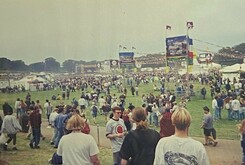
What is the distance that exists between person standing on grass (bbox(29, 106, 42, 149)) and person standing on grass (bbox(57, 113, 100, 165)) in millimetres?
3915

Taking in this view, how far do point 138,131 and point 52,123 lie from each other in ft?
13.8

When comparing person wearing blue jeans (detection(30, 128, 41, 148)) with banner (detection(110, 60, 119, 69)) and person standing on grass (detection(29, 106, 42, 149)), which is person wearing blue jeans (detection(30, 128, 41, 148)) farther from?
banner (detection(110, 60, 119, 69))

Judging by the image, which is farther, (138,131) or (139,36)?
(139,36)

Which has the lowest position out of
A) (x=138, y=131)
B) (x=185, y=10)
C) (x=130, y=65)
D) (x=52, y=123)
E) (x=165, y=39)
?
(x=52, y=123)

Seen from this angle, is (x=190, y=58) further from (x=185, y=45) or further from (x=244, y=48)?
(x=244, y=48)

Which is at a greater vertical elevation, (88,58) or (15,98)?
(88,58)

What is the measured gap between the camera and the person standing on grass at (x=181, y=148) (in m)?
2.39

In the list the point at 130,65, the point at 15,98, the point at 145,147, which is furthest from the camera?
the point at 130,65

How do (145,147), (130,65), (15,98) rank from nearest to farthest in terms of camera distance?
(145,147)
(15,98)
(130,65)

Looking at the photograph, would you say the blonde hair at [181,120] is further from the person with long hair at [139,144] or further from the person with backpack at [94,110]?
the person with backpack at [94,110]

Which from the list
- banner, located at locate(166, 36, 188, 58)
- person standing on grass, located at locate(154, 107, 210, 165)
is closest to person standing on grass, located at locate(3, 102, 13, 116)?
banner, located at locate(166, 36, 188, 58)

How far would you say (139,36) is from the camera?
22.5ft

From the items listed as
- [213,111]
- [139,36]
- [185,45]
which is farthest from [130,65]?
[213,111]

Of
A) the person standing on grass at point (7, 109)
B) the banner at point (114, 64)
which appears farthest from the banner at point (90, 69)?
the person standing on grass at point (7, 109)
